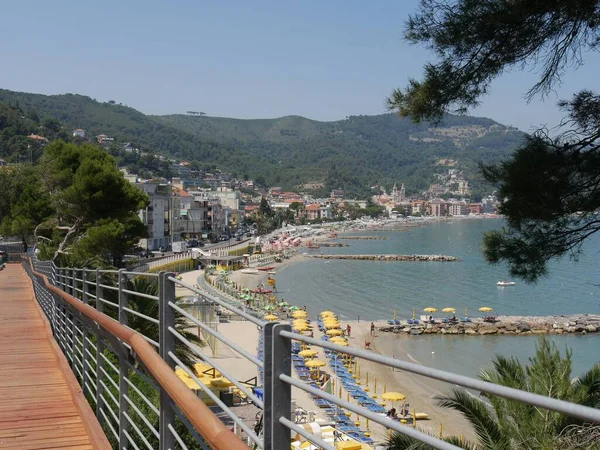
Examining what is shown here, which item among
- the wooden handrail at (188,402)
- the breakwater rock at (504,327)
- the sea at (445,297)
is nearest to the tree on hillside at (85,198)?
the sea at (445,297)

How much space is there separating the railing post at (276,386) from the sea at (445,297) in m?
18.6

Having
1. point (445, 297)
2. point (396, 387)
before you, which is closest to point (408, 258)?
point (445, 297)

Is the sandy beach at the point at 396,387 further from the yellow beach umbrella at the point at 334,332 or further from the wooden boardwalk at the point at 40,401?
the wooden boardwalk at the point at 40,401

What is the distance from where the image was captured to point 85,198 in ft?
68.4

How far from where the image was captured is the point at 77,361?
5402 millimetres

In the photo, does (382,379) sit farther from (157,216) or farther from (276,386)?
(157,216)

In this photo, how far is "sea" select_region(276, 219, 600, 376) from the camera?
2606cm

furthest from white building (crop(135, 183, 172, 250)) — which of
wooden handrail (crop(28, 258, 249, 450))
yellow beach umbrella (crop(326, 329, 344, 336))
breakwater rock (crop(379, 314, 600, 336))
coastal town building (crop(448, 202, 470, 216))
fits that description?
coastal town building (crop(448, 202, 470, 216))

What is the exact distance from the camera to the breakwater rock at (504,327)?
100 ft

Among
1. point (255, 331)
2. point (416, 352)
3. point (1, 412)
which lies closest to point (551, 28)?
point (1, 412)

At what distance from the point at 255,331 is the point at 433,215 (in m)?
171

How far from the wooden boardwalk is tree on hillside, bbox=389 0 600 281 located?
11.1ft

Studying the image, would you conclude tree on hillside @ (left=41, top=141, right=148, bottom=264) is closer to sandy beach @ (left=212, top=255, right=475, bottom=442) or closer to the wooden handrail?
sandy beach @ (left=212, top=255, right=475, bottom=442)

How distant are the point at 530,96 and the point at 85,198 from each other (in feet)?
57.6
